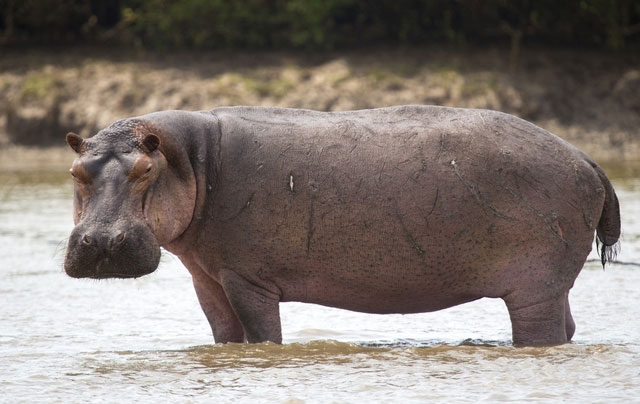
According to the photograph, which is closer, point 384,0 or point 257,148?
point 257,148

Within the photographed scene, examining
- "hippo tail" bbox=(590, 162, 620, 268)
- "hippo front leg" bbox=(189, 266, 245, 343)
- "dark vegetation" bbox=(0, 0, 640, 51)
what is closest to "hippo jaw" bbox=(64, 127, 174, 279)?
"hippo front leg" bbox=(189, 266, 245, 343)

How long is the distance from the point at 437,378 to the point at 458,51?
1759 centimetres

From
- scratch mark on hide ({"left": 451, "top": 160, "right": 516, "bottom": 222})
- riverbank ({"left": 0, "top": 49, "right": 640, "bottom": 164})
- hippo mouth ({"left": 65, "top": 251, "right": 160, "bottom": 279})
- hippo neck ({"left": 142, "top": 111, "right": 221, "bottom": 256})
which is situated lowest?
hippo mouth ({"left": 65, "top": 251, "right": 160, "bottom": 279})

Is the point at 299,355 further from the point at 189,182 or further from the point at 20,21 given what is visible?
the point at 20,21

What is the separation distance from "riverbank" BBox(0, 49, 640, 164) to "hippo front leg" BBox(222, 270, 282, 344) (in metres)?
13.9

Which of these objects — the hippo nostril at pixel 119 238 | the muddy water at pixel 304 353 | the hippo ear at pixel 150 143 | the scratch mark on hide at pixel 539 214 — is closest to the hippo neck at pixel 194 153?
the hippo ear at pixel 150 143

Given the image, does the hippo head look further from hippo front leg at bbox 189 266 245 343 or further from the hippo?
hippo front leg at bbox 189 266 245 343

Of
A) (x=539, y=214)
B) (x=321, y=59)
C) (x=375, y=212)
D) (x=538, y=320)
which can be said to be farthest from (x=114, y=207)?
(x=321, y=59)

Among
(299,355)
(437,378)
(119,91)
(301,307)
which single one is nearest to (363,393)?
(437,378)

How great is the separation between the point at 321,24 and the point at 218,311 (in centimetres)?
1696

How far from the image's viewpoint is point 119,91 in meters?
21.0

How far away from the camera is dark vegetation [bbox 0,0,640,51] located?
22000mm

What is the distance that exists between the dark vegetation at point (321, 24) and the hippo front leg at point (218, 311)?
54.0 feet

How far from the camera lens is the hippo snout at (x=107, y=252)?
500 centimetres
